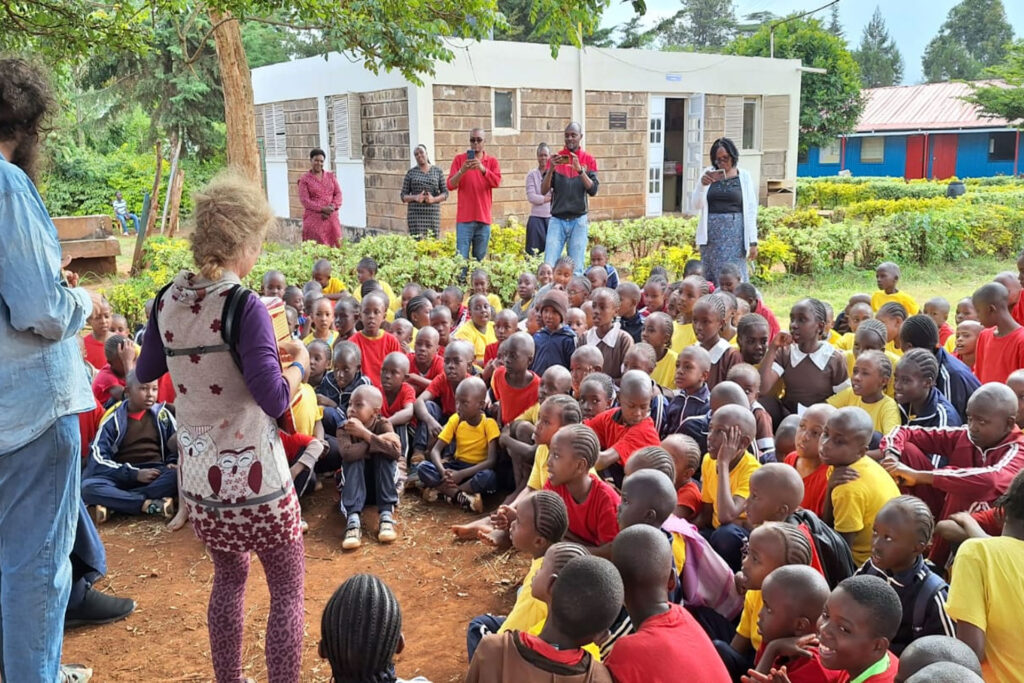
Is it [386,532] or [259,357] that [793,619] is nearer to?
[259,357]

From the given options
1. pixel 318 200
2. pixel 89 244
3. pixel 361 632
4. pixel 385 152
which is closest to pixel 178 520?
pixel 361 632

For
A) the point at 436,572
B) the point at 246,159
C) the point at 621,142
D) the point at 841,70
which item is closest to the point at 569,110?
the point at 621,142

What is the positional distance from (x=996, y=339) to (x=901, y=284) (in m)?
6.21

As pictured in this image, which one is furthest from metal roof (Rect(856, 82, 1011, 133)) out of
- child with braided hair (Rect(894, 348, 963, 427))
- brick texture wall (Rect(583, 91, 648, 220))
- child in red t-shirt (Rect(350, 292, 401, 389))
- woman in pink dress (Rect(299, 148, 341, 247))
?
child with braided hair (Rect(894, 348, 963, 427))

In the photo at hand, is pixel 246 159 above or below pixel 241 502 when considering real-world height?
above

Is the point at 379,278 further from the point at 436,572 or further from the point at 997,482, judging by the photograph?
the point at 997,482

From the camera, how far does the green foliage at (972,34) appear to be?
61.8 m

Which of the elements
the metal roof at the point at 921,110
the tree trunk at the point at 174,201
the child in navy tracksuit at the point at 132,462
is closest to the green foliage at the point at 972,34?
the metal roof at the point at 921,110

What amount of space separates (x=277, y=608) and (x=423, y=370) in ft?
10.6

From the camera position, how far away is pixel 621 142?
51.3 feet

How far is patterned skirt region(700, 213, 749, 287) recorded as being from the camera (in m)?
7.57

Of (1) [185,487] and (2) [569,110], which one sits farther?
(2) [569,110]

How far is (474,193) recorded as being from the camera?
9.52 meters

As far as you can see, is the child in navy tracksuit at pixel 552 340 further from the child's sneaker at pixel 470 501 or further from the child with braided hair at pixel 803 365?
the child with braided hair at pixel 803 365
